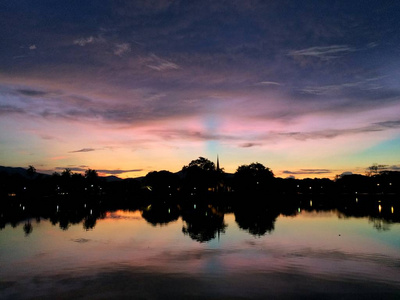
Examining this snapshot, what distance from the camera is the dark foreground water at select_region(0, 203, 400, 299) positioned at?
14594 millimetres

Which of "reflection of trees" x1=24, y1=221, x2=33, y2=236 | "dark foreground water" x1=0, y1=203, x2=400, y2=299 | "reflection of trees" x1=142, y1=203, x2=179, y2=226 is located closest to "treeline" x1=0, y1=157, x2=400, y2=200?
"reflection of trees" x1=142, y1=203, x2=179, y2=226

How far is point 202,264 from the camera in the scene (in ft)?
64.2

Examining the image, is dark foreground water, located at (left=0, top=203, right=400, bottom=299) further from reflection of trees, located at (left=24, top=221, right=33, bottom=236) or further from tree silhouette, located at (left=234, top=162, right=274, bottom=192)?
tree silhouette, located at (left=234, top=162, right=274, bottom=192)

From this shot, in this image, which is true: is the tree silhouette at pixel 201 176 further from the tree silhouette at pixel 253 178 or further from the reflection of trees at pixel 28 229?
the reflection of trees at pixel 28 229

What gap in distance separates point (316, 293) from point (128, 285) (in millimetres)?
8623

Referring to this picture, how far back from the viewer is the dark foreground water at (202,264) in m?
14.6

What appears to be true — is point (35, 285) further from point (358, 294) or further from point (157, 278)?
point (358, 294)

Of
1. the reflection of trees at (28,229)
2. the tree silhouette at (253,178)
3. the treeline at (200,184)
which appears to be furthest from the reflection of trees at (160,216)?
the tree silhouette at (253,178)

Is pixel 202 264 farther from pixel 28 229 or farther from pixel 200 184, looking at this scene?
pixel 200 184

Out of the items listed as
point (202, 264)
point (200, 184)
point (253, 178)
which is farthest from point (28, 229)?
point (253, 178)

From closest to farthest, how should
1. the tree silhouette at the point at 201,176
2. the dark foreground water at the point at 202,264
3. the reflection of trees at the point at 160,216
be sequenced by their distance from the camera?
1. the dark foreground water at the point at 202,264
2. the reflection of trees at the point at 160,216
3. the tree silhouette at the point at 201,176

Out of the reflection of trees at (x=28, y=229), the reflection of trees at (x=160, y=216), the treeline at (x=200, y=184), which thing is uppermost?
the treeline at (x=200, y=184)

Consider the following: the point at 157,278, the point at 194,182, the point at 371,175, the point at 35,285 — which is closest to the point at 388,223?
the point at 157,278

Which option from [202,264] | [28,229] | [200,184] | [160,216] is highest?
[200,184]
